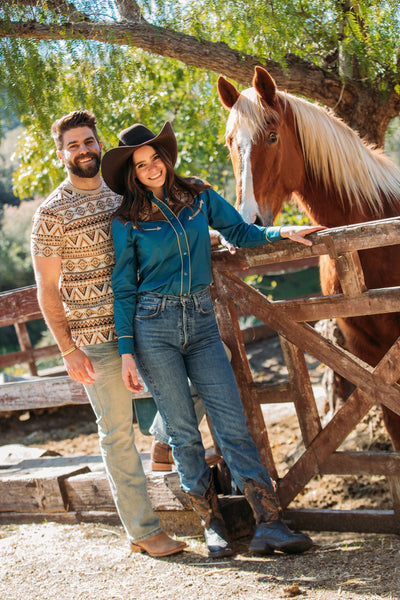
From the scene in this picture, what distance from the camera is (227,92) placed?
330 centimetres

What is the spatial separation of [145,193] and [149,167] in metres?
0.12

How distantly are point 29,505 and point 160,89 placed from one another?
4464 millimetres

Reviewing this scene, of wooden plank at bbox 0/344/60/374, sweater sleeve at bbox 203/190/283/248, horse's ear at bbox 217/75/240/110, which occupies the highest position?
horse's ear at bbox 217/75/240/110

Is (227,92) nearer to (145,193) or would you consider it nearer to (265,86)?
(265,86)

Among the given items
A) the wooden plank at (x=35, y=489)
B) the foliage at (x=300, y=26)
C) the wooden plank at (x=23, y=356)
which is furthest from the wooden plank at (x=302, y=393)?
the wooden plank at (x=23, y=356)

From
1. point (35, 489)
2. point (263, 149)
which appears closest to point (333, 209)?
point (263, 149)

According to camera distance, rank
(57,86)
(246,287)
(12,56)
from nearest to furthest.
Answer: (246,287) < (12,56) < (57,86)

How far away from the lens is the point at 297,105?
127 inches

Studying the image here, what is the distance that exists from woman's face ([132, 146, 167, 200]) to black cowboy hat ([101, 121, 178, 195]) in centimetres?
3

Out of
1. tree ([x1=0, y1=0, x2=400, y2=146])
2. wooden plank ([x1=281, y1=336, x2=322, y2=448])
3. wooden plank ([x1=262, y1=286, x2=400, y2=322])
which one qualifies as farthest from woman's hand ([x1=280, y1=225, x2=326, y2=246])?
tree ([x1=0, y1=0, x2=400, y2=146])

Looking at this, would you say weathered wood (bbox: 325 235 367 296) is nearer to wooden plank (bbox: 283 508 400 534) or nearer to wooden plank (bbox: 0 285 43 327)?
wooden plank (bbox: 283 508 400 534)

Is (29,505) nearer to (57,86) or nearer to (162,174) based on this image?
(162,174)

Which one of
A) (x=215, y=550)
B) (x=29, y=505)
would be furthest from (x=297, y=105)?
(x=29, y=505)

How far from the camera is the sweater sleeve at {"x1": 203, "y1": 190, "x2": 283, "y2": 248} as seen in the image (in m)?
2.75
